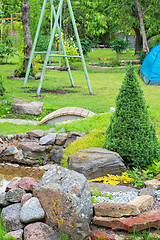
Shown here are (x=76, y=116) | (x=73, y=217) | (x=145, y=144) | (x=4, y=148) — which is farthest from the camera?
(x=76, y=116)

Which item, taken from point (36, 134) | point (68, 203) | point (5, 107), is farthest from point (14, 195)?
point (5, 107)

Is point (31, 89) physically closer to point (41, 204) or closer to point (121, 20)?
point (41, 204)

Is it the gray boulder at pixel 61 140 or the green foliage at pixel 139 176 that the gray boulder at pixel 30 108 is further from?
the green foliage at pixel 139 176

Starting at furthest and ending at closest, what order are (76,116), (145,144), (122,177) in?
(76,116) → (145,144) → (122,177)

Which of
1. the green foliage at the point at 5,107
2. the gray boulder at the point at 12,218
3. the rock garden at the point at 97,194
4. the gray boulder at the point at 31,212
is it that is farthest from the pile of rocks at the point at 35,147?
the gray boulder at the point at 31,212

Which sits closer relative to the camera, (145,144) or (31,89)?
(145,144)

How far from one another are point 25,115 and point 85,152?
3.88 meters

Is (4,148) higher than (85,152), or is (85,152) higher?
(85,152)

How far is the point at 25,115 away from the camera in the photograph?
7.70 metres

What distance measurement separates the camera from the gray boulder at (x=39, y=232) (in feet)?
8.68

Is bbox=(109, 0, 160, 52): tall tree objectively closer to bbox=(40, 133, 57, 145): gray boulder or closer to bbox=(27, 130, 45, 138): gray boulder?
bbox=(27, 130, 45, 138): gray boulder

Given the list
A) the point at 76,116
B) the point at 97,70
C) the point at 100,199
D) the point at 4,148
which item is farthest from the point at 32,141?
the point at 97,70


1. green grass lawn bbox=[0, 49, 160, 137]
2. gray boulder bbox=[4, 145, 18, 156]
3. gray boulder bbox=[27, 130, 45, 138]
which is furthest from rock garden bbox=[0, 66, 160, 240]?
green grass lawn bbox=[0, 49, 160, 137]

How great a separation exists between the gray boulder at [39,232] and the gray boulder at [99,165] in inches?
47.3
